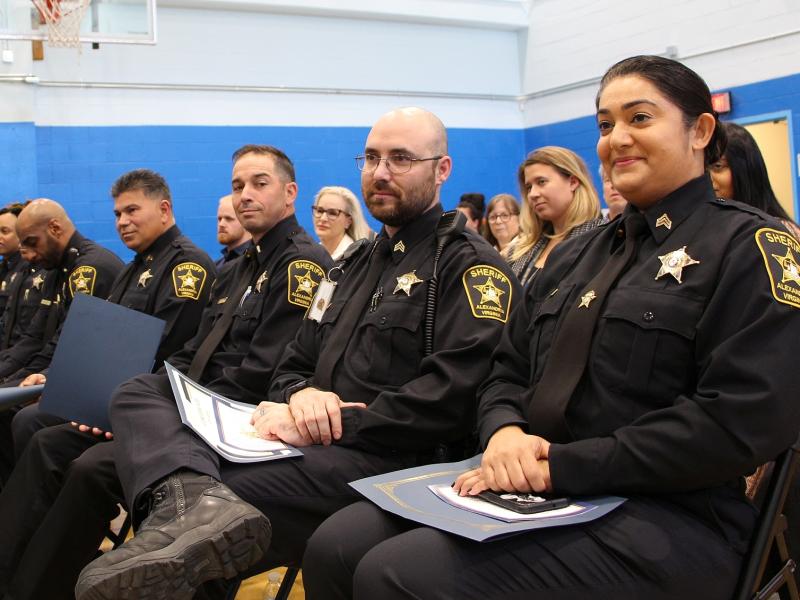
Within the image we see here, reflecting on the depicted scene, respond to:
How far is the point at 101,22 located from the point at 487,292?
5.04m

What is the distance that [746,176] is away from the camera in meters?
2.70

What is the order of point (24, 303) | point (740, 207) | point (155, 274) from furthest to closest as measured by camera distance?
point (24, 303) → point (155, 274) → point (740, 207)

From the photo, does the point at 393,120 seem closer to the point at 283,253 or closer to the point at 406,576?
the point at 283,253

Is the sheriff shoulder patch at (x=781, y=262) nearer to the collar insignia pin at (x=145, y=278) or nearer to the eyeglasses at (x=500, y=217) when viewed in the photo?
the collar insignia pin at (x=145, y=278)

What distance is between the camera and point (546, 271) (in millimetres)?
2020

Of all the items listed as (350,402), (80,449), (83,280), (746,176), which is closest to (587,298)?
(350,402)

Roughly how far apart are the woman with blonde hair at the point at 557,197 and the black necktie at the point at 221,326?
113 centimetres

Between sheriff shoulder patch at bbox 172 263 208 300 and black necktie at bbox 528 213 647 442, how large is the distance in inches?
85.6

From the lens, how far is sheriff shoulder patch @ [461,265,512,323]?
7.29ft

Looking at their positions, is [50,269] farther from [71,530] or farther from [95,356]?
[71,530]

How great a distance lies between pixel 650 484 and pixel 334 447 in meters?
0.87

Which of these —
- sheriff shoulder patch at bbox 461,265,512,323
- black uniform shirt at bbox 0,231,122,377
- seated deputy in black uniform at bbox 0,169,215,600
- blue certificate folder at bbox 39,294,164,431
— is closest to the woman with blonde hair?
sheriff shoulder patch at bbox 461,265,512,323

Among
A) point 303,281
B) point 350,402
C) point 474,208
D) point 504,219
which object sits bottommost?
point 350,402

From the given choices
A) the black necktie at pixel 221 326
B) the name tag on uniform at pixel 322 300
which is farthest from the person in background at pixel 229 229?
the name tag on uniform at pixel 322 300
